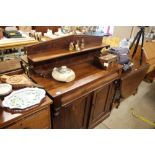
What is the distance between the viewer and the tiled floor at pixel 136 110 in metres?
2.34

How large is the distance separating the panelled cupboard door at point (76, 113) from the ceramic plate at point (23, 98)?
13.9 inches

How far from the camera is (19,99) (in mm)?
1130

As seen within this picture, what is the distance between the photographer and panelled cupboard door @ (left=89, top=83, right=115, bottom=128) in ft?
6.12

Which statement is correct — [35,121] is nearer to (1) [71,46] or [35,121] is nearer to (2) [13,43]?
(1) [71,46]

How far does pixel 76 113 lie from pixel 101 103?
503mm

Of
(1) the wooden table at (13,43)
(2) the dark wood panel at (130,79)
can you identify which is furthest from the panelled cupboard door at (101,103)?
(1) the wooden table at (13,43)

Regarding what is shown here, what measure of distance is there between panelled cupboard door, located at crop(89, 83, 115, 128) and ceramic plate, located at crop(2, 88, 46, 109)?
0.77 meters

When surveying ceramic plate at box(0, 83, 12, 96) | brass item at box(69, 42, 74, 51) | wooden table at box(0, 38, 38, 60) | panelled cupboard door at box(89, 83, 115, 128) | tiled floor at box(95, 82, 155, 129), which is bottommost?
tiled floor at box(95, 82, 155, 129)

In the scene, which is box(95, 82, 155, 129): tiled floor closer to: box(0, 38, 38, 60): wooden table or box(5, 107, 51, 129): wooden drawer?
box(5, 107, 51, 129): wooden drawer

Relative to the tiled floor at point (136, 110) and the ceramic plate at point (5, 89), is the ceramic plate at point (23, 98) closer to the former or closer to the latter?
the ceramic plate at point (5, 89)

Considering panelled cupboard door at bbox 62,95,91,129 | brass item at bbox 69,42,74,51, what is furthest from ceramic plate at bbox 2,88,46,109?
brass item at bbox 69,42,74,51

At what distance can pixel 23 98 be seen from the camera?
1.15 m

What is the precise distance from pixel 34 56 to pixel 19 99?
1.68 ft

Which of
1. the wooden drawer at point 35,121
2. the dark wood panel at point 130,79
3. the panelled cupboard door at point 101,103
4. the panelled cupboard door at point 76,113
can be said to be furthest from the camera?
the dark wood panel at point 130,79
